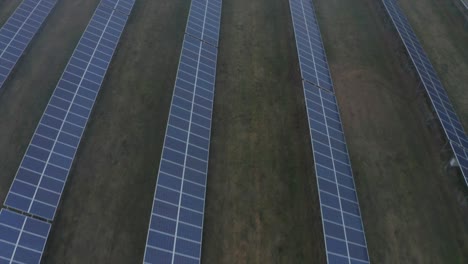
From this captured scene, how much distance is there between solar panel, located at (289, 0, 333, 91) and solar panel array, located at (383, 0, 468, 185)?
791 cm

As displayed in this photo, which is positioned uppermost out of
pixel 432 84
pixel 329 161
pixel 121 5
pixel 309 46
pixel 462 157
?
pixel 432 84

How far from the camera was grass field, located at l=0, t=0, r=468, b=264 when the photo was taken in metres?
23.9

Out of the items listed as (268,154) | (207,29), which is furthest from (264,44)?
(268,154)

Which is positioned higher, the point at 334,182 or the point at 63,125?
the point at 334,182

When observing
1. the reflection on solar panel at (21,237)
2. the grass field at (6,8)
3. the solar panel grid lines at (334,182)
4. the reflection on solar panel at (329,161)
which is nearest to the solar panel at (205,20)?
the reflection on solar panel at (329,161)

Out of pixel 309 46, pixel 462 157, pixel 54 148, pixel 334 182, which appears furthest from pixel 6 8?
pixel 462 157

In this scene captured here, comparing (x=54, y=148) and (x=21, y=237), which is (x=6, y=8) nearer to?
(x=54, y=148)

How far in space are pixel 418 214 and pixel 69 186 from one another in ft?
77.4

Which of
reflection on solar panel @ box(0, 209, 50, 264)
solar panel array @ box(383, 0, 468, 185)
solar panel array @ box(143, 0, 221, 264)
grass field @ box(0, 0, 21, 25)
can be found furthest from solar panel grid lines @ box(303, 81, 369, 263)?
grass field @ box(0, 0, 21, 25)

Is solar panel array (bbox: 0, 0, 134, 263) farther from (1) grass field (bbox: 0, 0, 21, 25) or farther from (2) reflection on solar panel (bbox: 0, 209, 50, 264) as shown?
(1) grass field (bbox: 0, 0, 21, 25)

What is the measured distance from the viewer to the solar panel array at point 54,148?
69.4ft

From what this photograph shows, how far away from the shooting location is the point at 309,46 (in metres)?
35.3

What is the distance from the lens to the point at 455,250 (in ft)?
79.6

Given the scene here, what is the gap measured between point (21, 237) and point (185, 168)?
33.1 feet
